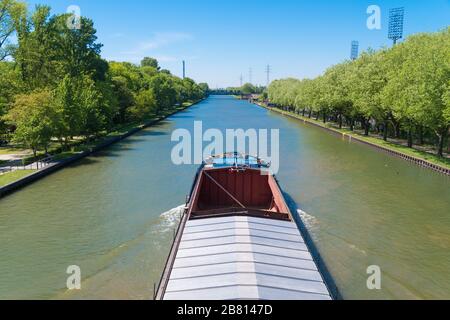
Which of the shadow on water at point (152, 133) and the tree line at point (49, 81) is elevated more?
the tree line at point (49, 81)

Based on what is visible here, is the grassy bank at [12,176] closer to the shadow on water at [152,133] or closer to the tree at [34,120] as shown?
the tree at [34,120]

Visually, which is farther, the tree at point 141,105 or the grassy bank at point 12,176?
the tree at point 141,105

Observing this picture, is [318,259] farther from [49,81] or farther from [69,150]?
[49,81]

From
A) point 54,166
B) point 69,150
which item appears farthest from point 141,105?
point 54,166

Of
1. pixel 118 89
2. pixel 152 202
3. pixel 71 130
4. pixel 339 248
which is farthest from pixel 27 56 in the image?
pixel 339 248

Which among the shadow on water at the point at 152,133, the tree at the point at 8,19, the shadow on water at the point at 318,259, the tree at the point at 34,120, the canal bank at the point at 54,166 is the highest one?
the tree at the point at 8,19

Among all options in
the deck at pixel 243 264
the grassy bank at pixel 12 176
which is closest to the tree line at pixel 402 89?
the deck at pixel 243 264
